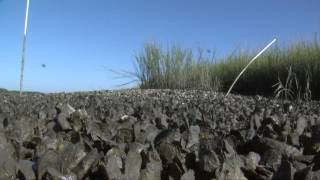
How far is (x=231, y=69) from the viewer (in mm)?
11641

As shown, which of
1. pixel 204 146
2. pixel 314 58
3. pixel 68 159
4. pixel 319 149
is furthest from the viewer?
pixel 314 58

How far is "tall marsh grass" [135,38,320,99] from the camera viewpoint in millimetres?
9680

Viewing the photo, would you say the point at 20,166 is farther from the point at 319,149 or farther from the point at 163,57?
the point at 163,57

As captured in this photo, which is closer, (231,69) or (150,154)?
(150,154)

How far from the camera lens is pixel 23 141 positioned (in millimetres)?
1571

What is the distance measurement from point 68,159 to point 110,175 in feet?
0.48

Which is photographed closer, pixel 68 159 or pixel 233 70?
pixel 68 159

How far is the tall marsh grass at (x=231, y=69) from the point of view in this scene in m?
9.68

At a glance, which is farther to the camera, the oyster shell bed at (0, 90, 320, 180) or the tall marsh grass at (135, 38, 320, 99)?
the tall marsh grass at (135, 38, 320, 99)

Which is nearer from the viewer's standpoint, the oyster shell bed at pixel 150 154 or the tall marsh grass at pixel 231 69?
the oyster shell bed at pixel 150 154

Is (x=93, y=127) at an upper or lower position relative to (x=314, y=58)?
lower

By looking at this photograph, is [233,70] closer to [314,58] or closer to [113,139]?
[314,58]

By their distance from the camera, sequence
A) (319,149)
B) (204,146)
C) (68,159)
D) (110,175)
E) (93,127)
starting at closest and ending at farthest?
(110,175) < (68,159) < (204,146) < (319,149) < (93,127)

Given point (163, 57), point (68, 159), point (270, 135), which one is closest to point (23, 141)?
point (68, 159)
